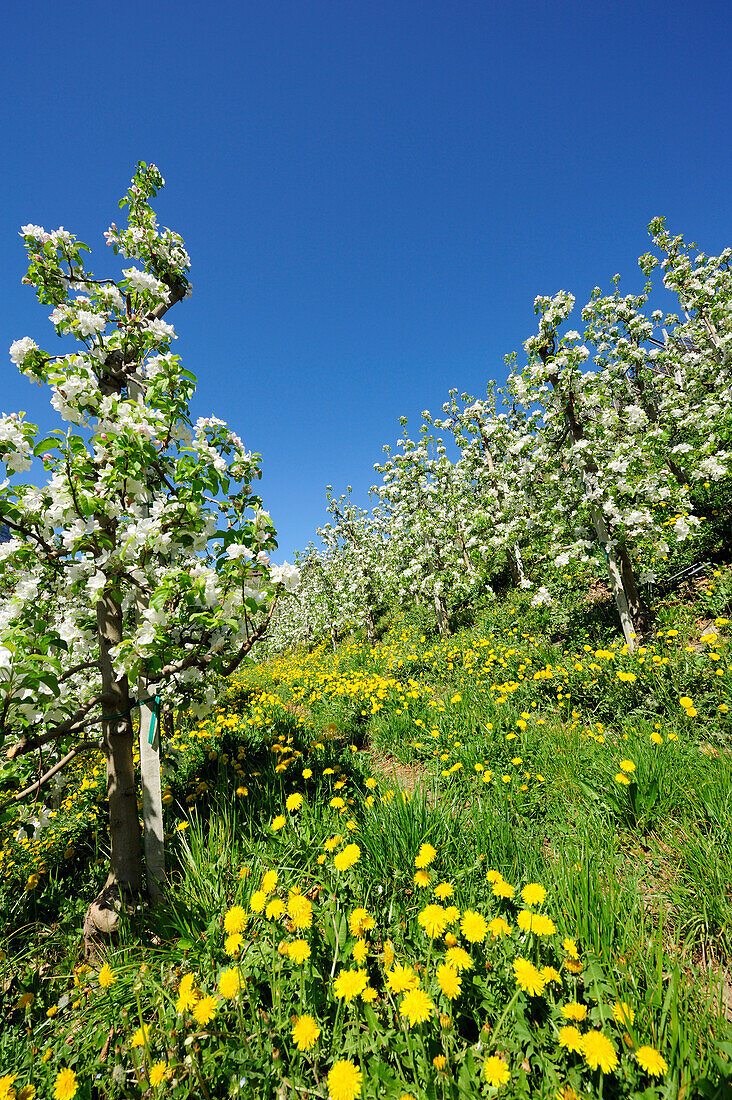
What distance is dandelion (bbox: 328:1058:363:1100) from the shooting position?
136cm

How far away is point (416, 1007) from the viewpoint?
148 centimetres

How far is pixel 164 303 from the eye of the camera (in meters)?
3.81

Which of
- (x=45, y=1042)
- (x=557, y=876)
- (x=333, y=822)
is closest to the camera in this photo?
(x=45, y=1042)

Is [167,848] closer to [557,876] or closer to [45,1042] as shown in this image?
[45,1042]

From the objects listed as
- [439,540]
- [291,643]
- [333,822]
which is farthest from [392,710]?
[291,643]

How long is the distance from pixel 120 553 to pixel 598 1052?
10.2 feet

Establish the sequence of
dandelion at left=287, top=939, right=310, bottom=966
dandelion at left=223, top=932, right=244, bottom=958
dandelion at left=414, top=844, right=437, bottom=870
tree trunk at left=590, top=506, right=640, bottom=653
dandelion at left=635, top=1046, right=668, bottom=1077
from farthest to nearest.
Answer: tree trunk at left=590, top=506, right=640, bottom=653 < dandelion at left=414, top=844, right=437, bottom=870 < dandelion at left=223, top=932, right=244, bottom=958 < dandelion at left=287, top=939, right=310, bottom=966 < dandelion at left=635, top=1046, right=668, bottom=1077

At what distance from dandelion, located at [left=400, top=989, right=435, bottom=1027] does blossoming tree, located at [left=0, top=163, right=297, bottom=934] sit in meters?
1.75

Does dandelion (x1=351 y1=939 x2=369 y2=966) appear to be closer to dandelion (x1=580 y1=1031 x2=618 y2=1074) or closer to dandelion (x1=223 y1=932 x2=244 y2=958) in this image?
dandelion (x1=223 y1=932 x2=244 y2=958)

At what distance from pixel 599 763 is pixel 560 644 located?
3.97 m

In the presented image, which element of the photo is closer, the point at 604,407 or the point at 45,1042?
the point at 45,1042

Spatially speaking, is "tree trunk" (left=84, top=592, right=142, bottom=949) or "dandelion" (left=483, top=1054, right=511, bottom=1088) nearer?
"dandelion" (left=483, top=1054, right=511, bottom=1088)

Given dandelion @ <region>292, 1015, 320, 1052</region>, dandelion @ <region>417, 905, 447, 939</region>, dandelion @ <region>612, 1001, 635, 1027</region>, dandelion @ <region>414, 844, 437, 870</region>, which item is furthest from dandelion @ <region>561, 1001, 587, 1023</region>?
dandelion @ <region>292, 1015, 320, 1052</region>

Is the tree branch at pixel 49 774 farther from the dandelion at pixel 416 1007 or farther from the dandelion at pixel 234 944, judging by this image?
the dandelion at pixel 416 1007
